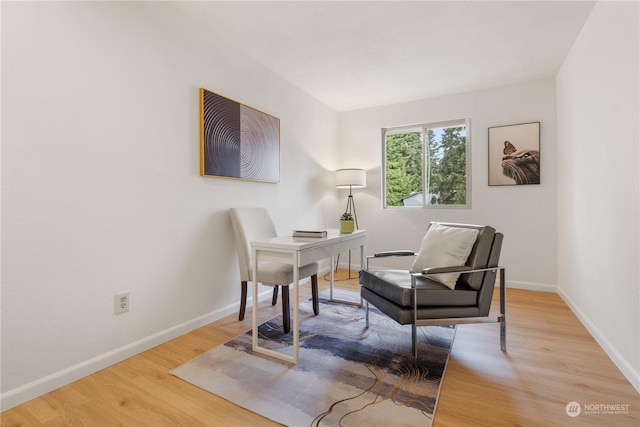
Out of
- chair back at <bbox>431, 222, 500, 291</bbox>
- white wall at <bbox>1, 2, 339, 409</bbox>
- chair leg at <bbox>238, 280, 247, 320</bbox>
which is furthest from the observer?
chair leg at <bbox>238, 280, 247, 320</bbox>

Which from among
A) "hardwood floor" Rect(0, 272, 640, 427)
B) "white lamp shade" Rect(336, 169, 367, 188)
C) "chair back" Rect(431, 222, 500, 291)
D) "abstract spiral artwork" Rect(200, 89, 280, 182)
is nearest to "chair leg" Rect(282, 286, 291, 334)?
"hardwood floor" Rect(0, 272, 640, 427)

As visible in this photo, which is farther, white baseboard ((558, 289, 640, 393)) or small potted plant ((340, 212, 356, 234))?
small potted plant ((340, 212, 356, 234))

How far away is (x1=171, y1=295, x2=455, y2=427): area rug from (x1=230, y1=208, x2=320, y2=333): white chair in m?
0.29

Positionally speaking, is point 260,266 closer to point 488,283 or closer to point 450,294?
point 450,294

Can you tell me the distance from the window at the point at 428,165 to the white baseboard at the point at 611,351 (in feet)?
5.48

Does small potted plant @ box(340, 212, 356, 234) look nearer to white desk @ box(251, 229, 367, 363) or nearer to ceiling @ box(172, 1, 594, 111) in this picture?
white desk @ box(251, 229, 367, 363)

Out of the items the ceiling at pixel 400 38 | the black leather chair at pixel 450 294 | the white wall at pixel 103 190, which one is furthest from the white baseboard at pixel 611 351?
the white wall at pixel 103 190

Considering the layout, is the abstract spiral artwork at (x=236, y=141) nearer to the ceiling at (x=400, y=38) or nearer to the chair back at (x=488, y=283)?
the ceiling at (x=400, y=38)

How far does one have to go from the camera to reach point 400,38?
8.38 ft

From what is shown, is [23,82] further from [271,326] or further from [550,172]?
[550,172]

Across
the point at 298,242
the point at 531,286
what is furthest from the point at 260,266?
the point at 531,286

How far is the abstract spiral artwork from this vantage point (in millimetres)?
2467

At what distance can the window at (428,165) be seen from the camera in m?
3.90

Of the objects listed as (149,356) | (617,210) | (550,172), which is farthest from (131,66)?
(550,172)
